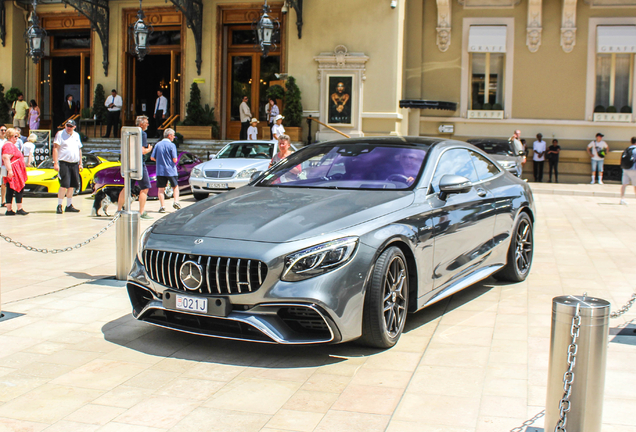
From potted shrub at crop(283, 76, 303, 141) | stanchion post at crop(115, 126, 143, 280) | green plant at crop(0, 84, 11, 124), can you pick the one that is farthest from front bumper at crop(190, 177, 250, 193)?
green plant at crop(0, 84, 11, 124)

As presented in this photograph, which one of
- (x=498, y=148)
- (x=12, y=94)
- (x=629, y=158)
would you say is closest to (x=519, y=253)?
(x=629, y=158)

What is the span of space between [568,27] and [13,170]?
20410 millimetres

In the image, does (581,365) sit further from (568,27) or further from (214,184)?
(568,27)

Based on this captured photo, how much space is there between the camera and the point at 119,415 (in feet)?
12.2

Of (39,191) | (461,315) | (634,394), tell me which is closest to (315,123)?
(39,191)

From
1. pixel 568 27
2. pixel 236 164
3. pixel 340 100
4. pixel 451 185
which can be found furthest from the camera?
pixel 568 27

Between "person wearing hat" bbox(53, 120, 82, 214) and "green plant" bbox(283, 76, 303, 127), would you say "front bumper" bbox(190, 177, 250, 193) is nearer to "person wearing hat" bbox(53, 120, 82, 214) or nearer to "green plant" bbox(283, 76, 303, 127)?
"person wearing hat" bbox(53, 120, 82, 214)

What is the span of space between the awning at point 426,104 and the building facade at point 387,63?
0.17 feet

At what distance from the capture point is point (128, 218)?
7035 mm

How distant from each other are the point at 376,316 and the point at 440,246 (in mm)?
1140

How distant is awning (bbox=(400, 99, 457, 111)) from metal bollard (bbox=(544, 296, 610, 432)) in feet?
72.8

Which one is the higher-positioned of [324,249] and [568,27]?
[568,27]

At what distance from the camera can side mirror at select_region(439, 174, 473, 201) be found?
5477 mm

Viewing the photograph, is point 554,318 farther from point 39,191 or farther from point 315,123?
point 315,123
